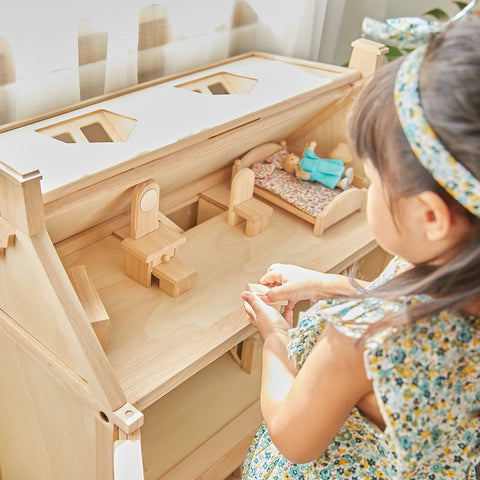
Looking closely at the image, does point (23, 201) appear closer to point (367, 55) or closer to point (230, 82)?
point (230, 82)

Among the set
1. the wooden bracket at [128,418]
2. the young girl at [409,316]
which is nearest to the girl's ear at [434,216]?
the young girl at [409,316]

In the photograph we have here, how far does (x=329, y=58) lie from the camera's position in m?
1.63

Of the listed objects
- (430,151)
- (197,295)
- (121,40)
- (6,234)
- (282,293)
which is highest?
(430,151)

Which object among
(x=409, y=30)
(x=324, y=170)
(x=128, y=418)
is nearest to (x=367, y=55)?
(x=324, y=170)

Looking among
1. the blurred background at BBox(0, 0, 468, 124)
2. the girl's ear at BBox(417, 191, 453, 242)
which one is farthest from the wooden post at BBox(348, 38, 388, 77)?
the girl's ear at BBox(417, 191, 453, 242)

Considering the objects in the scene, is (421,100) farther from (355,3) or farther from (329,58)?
(355,3)

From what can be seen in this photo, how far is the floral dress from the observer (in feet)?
A: 2.02

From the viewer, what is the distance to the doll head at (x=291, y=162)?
1.34 m

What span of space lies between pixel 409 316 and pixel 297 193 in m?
0.72

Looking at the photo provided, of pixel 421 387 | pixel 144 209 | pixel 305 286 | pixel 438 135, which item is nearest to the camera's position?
pixel 438 135

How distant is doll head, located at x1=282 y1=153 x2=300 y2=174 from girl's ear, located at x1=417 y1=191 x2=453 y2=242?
0.79m

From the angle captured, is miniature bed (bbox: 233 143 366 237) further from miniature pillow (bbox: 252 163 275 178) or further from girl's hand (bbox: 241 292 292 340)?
girl's hand (bbox: 241 292 292 340)

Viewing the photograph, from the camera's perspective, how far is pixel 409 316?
60cm

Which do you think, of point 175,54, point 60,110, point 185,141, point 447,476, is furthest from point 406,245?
point 175,54
